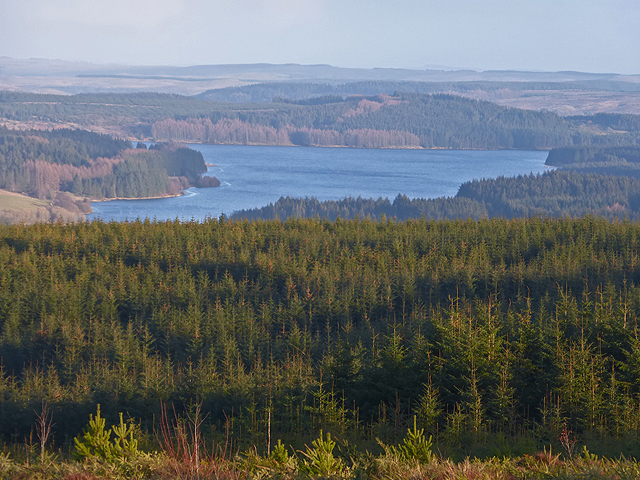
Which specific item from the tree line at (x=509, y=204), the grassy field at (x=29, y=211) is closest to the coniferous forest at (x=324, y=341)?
the grassy field at (x=29, y=211)

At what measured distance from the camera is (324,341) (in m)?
50.9

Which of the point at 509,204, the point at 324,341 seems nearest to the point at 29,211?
the point at 509,204

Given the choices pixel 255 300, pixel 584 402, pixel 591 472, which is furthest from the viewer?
pixel 255 300

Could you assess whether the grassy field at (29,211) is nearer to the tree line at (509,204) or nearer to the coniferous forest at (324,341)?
the tree line at (509,204)

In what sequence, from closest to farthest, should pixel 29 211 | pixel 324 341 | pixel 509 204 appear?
pixel 324 341, pixel 29 211, pixel 509 204

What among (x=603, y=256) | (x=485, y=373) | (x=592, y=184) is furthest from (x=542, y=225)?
(x=592, y=184)

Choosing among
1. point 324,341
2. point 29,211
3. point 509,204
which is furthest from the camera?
point 509,204

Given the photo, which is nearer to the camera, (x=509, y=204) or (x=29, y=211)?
(x=29, y=211)

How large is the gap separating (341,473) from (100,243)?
214 ft

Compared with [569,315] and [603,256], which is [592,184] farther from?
[569,315]

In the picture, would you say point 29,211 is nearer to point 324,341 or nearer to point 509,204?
point 509,204

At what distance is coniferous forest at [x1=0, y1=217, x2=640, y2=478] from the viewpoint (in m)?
21.4

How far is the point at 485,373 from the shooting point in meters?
23.2

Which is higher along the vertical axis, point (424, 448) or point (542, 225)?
point (424, 448)
